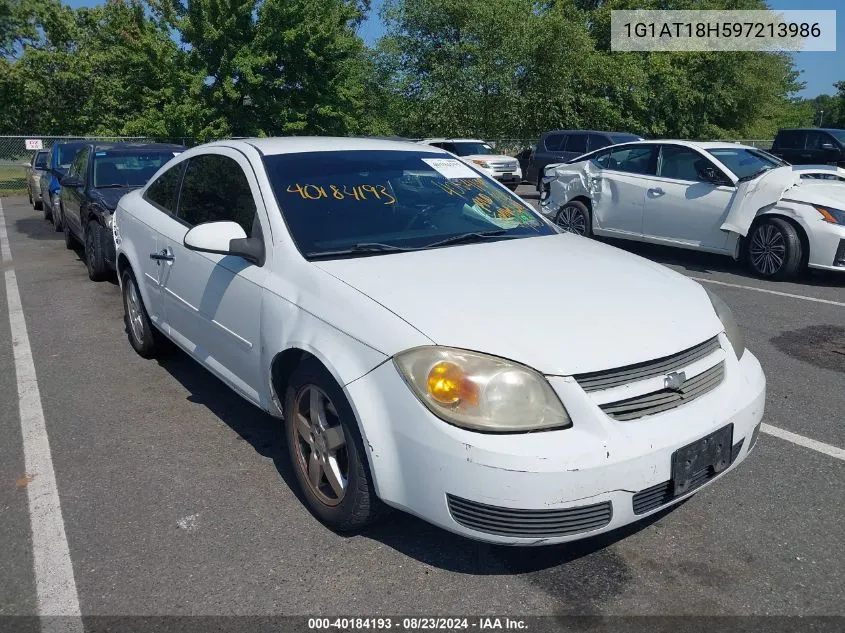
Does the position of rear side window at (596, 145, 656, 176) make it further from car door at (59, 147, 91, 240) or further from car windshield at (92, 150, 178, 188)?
car door at (59, 147, 91, 240)

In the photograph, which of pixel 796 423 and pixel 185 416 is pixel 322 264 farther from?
pixel 796 423

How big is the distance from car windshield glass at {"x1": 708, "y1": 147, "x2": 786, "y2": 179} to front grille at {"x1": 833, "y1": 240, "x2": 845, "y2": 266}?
4.54 ft

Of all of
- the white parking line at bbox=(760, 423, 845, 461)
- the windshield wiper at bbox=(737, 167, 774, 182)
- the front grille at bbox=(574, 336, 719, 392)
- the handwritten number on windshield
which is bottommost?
the white parking line at bbox=(760, 423, 845, 461)

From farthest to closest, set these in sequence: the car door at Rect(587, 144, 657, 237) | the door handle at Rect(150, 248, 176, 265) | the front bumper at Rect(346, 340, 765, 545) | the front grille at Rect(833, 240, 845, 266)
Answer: the car door at Rect(587, 144, 657, 237), the front grille at Rect(833, 240, 845, 266), the door handle at Rect(150, 248, 176, 265), the front bumper at Rect(346, 340, 765, 545)

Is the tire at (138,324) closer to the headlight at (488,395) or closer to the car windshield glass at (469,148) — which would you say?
the headlight at (488,395)

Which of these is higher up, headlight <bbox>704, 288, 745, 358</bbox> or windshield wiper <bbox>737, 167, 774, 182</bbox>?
windshield wiper <bbox>737, 167, 774, 182</bbox>

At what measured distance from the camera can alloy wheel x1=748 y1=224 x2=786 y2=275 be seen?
8.10 metres

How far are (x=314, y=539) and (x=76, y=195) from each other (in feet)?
24.1

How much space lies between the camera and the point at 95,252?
8406 mm

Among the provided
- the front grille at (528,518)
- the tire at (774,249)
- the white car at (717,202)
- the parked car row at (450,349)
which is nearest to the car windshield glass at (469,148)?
the white car at (717,202)

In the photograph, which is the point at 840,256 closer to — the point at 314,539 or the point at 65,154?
the point at 314,539

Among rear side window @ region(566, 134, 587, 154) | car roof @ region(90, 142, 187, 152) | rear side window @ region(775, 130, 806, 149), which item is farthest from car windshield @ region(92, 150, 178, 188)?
rear side window @ region(775, 130, 806, 149)

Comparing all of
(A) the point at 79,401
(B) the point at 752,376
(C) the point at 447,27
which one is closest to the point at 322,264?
(B) the point at 752,376

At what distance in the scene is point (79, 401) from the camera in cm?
481
